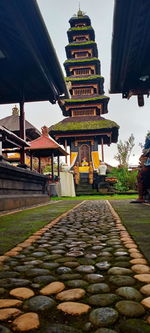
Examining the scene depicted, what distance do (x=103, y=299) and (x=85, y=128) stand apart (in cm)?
2076

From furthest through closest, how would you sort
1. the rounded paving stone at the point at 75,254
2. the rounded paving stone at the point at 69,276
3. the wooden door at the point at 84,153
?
the wooden door at the point at 84,153, the rounded paving stone at the point at 75,254, the rounded paving stone at the point at 69,276

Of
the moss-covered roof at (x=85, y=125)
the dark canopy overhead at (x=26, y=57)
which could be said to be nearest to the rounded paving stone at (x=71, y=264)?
the dark canopy overhead at (x=26, y=57)

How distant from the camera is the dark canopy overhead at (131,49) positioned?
3363 mm

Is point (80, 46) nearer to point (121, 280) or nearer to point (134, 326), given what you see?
point (121, 280)

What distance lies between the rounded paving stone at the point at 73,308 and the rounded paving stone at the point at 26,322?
4.4 inches

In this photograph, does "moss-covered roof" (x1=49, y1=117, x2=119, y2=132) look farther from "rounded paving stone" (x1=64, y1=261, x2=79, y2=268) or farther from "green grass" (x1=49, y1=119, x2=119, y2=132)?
"rounded paving stone" (x1=64, y1=261, x2=79, y2=268)

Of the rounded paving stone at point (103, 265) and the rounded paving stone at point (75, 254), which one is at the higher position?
the rounded paving stone at point (103, 265)

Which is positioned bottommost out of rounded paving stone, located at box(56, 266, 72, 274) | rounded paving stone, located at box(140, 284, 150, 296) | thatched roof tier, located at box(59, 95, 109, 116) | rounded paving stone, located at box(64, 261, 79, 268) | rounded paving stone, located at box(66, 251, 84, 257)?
rounded paving stone, located at box(66, 251, 84, 257)

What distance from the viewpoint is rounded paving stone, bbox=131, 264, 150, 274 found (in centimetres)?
137

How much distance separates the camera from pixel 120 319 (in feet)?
2.87

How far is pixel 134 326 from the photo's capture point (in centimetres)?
83

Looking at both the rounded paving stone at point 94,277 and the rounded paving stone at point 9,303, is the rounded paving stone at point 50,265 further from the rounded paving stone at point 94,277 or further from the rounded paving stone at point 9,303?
the rounded paving stone at point 9,303

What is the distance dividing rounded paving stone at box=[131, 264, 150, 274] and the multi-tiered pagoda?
20.0 m

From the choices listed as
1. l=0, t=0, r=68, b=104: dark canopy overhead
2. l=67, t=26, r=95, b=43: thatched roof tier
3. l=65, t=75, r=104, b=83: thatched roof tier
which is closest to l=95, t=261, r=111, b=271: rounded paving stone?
l=0, t=0, r=68, b=104: dark canopy overhead
